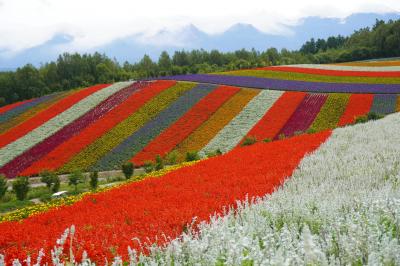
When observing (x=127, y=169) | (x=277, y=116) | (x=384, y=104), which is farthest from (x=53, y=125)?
(x=384, y=104)

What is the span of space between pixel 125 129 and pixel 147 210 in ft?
103

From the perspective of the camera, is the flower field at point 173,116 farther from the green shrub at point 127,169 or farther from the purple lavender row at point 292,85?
the green shrub at point 127,169

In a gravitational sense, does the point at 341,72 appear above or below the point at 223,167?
above

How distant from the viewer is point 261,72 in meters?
62.5

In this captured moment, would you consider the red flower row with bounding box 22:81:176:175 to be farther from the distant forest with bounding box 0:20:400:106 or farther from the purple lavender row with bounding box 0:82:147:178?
the distant forest with bounding box 0:20:400:106

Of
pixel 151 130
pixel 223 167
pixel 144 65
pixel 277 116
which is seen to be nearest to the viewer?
pixel 223 167

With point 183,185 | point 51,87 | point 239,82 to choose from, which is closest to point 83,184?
point 183,185

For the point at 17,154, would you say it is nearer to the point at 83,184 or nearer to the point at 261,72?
the point at 83,184

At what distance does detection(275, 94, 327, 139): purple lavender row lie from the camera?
1444 inches

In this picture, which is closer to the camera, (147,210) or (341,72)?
(147,210)

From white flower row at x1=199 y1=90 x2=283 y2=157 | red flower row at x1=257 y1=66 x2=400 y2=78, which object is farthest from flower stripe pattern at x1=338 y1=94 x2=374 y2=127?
red flower row at x1=257 y1=66 x2=400 y2=78

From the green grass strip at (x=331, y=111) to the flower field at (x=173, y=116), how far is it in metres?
0.09

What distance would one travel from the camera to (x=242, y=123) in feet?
131

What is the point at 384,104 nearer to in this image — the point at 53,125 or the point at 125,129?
the point at 125,129
